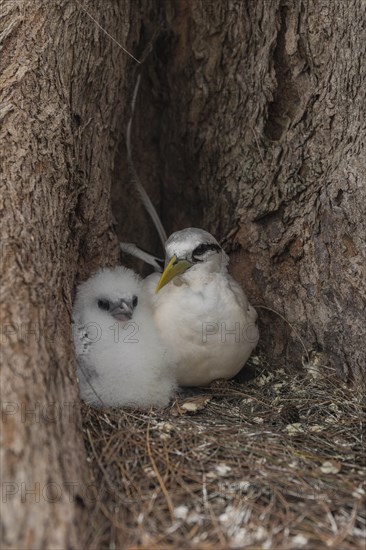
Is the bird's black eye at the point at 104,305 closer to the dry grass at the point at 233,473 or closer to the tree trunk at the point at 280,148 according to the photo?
the dry grass at the point at 233,473

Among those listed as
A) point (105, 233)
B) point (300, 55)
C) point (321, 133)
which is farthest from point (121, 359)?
point (300, 55)

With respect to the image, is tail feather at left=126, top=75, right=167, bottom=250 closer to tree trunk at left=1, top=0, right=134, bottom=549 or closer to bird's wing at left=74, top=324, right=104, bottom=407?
tree trunk at left=1, top=0, right=134, bottom=549

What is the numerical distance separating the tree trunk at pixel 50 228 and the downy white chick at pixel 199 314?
66 centimetres

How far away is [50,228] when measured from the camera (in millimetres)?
4102

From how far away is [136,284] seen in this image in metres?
4.95

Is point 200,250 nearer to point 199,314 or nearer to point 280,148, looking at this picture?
point 199,314

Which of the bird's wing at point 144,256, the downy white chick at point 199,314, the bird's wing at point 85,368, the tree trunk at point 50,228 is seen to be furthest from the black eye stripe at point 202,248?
the bird's wing at point 85,368

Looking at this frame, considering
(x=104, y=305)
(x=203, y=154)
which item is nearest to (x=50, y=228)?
(x=104, y=305)

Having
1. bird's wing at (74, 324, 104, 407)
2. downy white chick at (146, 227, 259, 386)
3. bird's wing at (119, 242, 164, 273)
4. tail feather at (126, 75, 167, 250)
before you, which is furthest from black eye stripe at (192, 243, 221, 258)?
tail feather at (126, 75, 167, 250)

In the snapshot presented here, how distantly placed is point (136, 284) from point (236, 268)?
926mm

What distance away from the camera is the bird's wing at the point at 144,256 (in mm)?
5439

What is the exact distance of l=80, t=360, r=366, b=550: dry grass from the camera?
10.2 feet

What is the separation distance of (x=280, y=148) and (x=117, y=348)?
188cm

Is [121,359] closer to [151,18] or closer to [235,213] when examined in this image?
[235,213]
